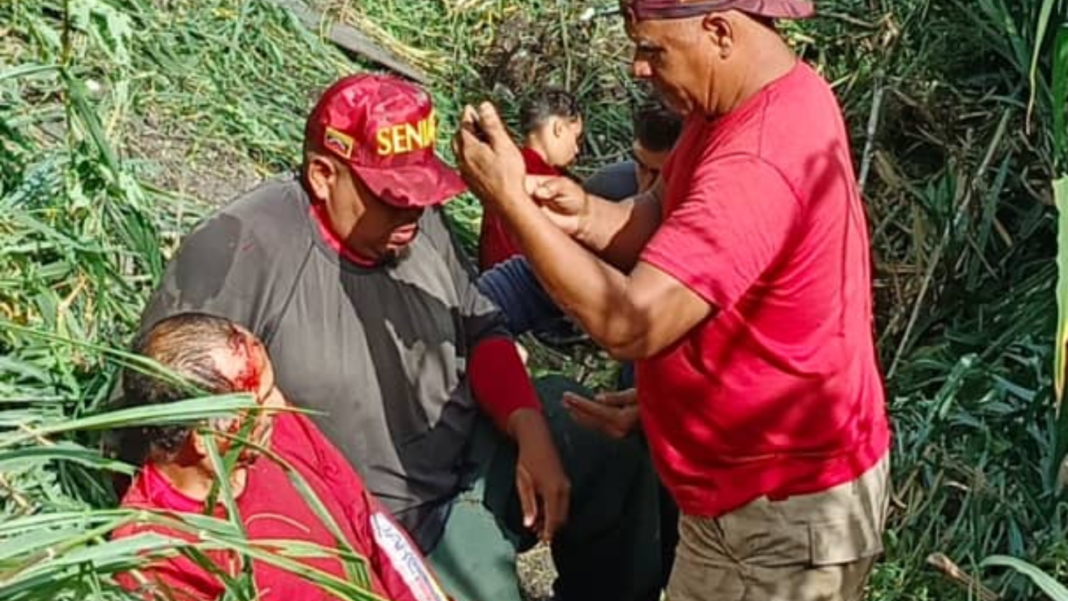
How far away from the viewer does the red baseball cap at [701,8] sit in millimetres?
2791

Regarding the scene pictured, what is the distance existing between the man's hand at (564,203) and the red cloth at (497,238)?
1.44 m

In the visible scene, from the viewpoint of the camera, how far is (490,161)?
2721 mm

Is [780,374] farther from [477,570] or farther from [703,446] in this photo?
[477,570]

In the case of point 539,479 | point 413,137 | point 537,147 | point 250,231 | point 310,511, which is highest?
point 413,137

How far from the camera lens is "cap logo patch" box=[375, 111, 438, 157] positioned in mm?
3363

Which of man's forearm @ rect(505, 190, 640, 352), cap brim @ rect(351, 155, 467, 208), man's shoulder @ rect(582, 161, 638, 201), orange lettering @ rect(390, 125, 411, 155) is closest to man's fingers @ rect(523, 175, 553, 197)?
cap brim @ rect(351, 155, 467, 208)

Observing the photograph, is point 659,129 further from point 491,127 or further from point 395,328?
point 491,127

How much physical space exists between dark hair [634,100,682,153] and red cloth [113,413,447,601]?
1.34m

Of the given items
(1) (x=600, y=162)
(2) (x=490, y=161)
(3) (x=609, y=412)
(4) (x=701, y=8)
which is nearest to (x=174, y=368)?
(2) (x=490, y=161)

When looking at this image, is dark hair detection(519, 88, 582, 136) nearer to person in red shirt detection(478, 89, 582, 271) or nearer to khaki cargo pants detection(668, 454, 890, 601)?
person in red shirt detection(478, 89, 582, 271)

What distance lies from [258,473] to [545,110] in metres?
2.39

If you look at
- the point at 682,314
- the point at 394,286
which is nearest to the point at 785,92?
the point at 682,314

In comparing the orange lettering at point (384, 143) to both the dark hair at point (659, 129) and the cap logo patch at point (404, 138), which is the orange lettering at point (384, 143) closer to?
the cap logo patch at point (404, 138)

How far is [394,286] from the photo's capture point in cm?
347
